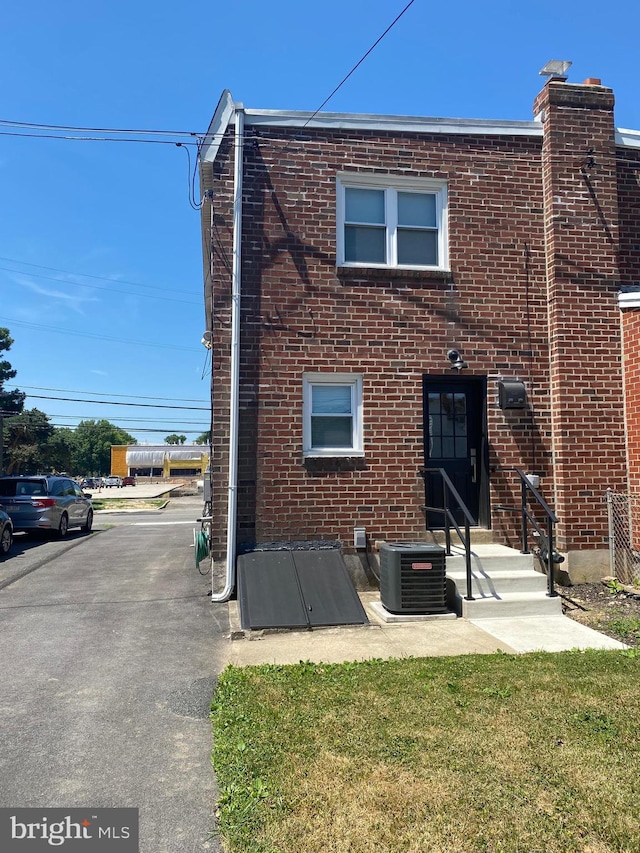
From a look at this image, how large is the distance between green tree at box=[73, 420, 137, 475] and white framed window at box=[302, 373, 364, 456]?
336 feet

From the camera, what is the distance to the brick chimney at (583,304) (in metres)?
8.52

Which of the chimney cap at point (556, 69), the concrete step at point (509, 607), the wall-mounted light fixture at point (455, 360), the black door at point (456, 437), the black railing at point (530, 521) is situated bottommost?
the concrete step at point (509, 607)

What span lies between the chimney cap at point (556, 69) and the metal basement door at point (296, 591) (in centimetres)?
747

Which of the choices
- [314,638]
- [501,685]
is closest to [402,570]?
[314,638]

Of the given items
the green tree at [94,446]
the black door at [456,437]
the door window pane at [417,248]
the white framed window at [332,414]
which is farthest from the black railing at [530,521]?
the green tree at [94,446]

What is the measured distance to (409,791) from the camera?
10.3 feet

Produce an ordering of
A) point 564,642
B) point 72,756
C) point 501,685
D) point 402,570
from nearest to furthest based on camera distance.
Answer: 1. point 72,756
2. point 501,685
3. point 564,642
4. point 402,570

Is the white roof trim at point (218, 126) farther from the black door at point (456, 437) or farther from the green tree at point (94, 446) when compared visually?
the green tree at point (94, 446)

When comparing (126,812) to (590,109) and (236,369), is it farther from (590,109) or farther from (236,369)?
(590,109)

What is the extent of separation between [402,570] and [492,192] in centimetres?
555

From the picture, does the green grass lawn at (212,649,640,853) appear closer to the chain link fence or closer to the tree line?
the chain link fence

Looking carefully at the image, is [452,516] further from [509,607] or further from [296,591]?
[296,591]

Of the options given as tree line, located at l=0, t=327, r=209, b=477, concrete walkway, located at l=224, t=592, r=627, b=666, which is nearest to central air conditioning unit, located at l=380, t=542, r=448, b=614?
concrete walkway, located at l=224, t=592, r=627, b=666

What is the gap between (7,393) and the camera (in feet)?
139
